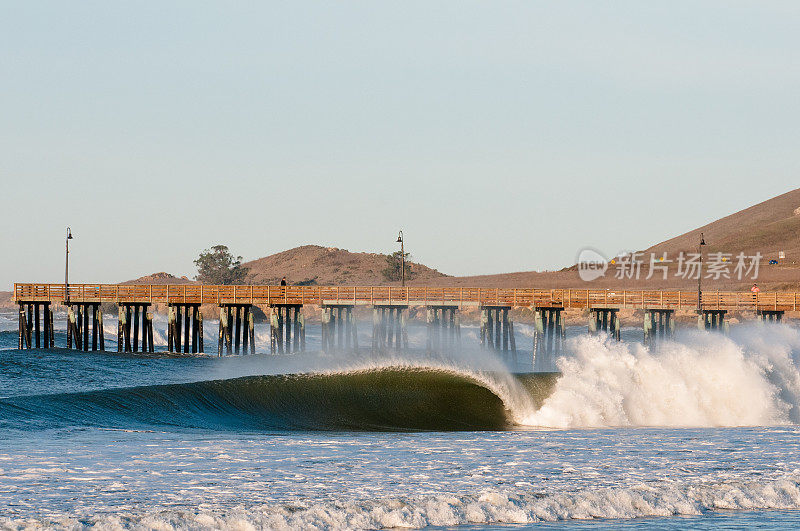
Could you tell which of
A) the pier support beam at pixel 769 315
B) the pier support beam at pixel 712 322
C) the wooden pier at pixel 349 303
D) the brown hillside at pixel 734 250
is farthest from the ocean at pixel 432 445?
the brown hillside at pixel 734 250

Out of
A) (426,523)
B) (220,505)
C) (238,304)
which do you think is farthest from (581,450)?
(238,304)

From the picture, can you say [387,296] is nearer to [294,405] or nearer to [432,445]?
[294,405]

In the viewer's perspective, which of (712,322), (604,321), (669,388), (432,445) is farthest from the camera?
(712,322)

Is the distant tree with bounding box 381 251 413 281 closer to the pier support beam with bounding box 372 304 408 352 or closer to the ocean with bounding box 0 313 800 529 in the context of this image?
the pier support beam with bounding box 372 304 408 352

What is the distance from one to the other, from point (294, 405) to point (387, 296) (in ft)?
96.6

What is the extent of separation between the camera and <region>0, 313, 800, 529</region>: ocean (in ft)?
49.4

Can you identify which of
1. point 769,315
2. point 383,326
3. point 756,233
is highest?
point 756,233

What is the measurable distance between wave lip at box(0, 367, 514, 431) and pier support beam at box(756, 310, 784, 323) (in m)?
34.3

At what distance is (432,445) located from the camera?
73.1 feet

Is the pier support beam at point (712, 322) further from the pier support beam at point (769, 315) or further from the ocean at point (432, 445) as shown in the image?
the ocean at point (432, 445)

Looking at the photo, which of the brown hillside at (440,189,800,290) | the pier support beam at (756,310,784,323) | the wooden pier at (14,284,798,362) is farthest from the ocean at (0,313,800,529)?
the brown hillside at (440,189,800,290)

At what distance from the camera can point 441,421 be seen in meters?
28.6

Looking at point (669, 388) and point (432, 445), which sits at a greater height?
point (669, 388)

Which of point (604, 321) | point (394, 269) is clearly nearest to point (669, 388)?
point (604, 321)
